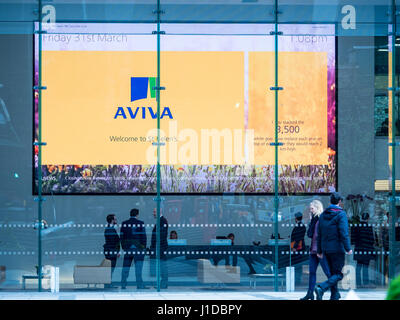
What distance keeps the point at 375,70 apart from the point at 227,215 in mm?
3281

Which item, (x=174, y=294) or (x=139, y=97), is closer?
(x=174, y=294)

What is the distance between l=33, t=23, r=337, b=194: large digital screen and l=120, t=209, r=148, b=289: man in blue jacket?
1.67ft

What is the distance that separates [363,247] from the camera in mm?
11320

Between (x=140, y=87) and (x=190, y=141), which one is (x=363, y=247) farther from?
(x=140, y=87)

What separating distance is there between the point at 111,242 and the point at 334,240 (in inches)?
139

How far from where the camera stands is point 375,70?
452 inches

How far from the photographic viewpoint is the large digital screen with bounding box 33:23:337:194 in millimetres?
11125

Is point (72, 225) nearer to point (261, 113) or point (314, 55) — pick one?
point (261, 113)

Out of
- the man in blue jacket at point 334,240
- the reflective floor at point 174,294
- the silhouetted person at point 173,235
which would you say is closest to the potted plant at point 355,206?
the reflective floor at point 174,294

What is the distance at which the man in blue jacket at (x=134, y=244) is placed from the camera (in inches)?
437

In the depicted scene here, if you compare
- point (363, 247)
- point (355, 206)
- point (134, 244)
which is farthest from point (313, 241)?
point (134, 244)

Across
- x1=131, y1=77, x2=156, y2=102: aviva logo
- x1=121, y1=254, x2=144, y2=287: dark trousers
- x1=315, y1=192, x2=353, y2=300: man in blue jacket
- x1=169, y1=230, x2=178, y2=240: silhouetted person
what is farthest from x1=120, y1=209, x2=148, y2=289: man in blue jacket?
x1=315, y1=192, x2=353, y2=300: man in blue jacket
